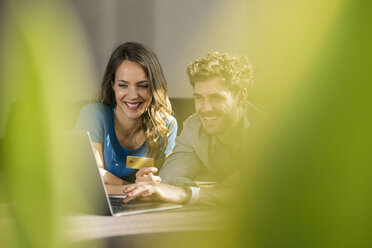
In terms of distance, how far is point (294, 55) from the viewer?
1.97 feet

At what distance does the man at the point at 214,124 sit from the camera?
5.25 ft

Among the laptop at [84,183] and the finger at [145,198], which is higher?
the laptop at [84,183]

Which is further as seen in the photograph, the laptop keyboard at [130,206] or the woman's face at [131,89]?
the woman's face at [131,89]

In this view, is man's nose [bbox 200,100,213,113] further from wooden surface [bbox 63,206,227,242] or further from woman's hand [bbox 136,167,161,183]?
wooden surface [bbox 63,206,227,242]

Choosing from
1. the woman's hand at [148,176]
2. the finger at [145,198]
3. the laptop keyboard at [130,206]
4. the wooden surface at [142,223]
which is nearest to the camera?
the wooden surface at [142,223]

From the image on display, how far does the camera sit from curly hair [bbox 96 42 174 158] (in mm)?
1902

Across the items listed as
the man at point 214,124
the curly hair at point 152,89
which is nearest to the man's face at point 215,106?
the man at point 214,124

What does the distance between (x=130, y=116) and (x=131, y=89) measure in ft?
0.46

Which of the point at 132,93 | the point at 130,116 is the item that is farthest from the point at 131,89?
the point at 130,116

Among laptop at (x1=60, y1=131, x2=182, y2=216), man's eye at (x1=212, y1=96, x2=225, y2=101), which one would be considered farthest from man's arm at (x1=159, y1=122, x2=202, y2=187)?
laptop at (x1=60, y1=131, x2=182, y2=216)

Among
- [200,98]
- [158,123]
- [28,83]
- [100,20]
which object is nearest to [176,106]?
[158,123]

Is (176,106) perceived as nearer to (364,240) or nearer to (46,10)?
(46,10)

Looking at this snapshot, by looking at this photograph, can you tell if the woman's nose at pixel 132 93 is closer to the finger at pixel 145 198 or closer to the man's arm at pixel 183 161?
the man's arm at pixel 183 161

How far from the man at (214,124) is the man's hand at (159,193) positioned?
315mm
